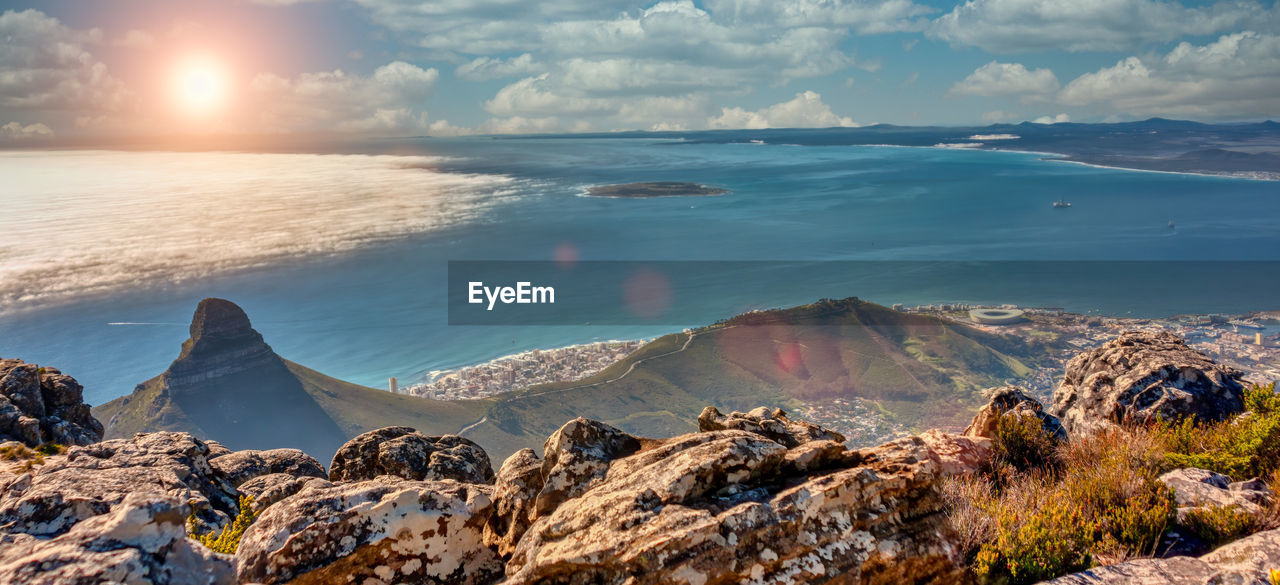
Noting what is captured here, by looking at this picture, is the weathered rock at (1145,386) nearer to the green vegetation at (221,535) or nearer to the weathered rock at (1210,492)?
the weathered rock at (1210,492)

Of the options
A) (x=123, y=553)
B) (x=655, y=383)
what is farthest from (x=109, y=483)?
(x=655, y=383)

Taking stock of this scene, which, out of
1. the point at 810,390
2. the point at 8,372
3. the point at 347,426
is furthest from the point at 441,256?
the point at 8,372

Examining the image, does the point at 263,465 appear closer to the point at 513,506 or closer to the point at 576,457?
the point at 513,506

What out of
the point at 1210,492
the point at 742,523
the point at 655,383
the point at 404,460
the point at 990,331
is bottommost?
the point at 655,383

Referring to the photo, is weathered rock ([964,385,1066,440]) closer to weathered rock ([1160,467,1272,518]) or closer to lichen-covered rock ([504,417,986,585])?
weathered rock ([1160,467,1272,518])

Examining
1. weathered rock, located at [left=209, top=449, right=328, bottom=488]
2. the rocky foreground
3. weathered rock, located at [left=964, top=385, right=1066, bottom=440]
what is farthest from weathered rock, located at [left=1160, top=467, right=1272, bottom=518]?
weathered rock, located at [left=209, top=449, right=328, bottom=488]

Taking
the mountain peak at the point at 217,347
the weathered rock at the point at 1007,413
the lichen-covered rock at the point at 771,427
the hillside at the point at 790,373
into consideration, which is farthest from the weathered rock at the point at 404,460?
the mountain peak at the point at 217,347
